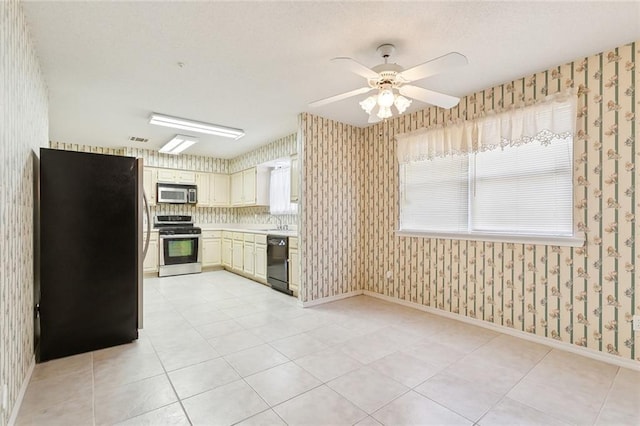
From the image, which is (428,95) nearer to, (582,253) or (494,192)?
(494,192)

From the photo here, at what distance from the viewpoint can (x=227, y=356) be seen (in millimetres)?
2578

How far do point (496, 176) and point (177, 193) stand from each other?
226 inches

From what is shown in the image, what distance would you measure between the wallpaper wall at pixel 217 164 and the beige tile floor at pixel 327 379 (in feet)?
10.0

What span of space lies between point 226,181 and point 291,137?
263 centimetres

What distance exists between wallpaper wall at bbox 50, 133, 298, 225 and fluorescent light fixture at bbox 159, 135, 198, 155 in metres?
0.43

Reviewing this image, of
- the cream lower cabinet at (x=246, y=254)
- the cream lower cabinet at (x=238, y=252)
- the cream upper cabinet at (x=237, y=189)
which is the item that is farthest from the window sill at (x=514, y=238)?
the cream upper cabinet at (x=237, y=189)

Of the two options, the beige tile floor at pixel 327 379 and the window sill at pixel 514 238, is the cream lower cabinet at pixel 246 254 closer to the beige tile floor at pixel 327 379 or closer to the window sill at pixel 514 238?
the beige tile floor at pixel 327 379

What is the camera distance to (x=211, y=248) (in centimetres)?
659

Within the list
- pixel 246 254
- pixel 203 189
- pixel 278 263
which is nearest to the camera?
pixel 278 263

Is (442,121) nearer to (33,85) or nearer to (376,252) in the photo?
(376,252)

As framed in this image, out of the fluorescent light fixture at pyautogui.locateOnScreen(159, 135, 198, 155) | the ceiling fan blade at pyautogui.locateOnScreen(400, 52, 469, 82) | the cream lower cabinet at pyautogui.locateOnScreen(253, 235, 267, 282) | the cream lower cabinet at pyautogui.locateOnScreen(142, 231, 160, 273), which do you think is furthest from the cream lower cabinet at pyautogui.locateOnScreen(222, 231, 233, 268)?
the ceiling fan blade at pyautogui.locateOnScreen(400, 52, 469, 82)

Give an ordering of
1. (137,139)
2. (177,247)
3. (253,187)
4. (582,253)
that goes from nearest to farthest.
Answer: (582,253) < (137,139) < (177,247) < (253,187)

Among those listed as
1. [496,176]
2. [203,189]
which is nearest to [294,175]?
[496,176]

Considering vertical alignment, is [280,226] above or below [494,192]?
below
